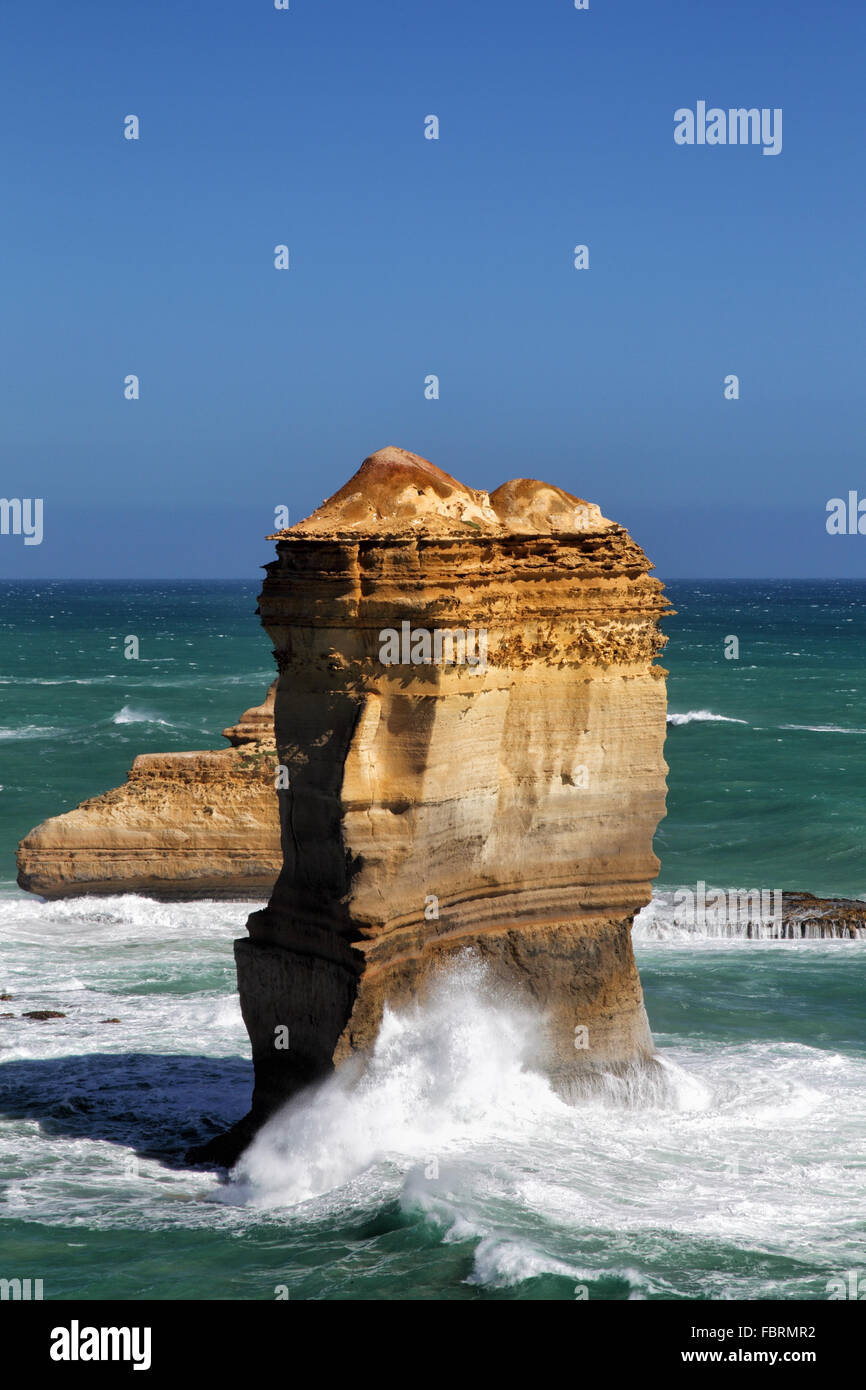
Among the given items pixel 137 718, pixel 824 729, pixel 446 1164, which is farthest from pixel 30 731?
pixel 446 1164

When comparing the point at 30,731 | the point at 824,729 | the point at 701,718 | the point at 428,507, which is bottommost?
the point at 824,729

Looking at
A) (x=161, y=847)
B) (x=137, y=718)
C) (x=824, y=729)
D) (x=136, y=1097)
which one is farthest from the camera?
(x=137, y=718)

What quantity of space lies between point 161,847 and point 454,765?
14446mm

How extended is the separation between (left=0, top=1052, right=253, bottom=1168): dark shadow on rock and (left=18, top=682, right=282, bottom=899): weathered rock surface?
9355mm

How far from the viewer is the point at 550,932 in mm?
16828

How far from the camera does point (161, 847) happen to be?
28844 millimetres

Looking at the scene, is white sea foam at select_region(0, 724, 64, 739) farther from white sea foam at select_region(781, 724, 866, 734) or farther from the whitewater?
the whitewater

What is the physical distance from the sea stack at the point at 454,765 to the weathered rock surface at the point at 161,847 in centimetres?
1275

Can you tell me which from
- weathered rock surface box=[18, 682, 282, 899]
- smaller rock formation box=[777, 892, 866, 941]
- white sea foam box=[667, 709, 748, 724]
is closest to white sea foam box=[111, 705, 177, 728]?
white sea foam box=[667, 709, 748, 724]

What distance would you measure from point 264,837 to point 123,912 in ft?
9.51

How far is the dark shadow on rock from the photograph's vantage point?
16.7 m

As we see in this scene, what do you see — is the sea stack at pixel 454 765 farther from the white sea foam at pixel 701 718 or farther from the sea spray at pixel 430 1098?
the white sea foam at pixel 701 718

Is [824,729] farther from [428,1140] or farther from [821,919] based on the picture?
[428,1140]
